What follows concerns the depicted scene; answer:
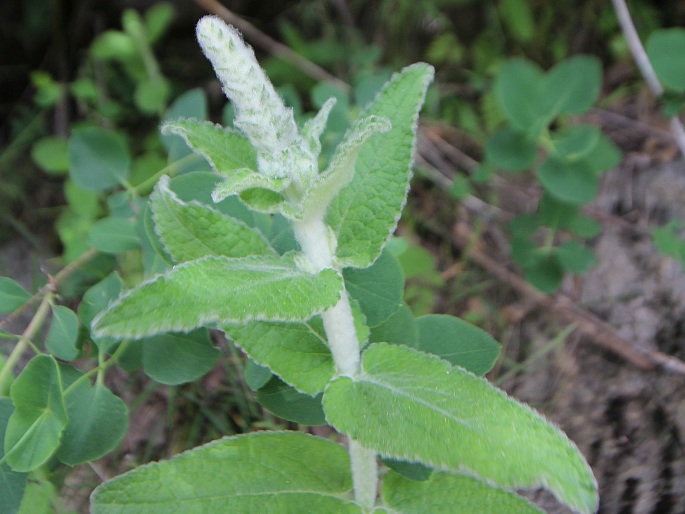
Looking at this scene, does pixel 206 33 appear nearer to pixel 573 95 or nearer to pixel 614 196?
pixel 573 95

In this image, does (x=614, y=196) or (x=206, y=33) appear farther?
(x=614, y=196)

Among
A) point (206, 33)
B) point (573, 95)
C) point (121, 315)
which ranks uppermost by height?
point (206, 33)

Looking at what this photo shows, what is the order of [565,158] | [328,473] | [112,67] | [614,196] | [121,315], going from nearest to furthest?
[121,315] → [328,473] → [565,158] → [614,196] → [112,67]

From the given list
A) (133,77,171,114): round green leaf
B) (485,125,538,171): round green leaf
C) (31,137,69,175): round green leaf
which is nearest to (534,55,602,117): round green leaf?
(485,125,538,171): round green leaf

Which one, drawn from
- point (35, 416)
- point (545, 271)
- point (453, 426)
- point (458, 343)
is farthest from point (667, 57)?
point (35, 416)

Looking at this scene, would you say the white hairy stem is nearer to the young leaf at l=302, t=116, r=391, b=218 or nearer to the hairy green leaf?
the young leaf at l=302, t=116, r=391, b=218

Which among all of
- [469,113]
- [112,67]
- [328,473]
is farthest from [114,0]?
[328,473]
